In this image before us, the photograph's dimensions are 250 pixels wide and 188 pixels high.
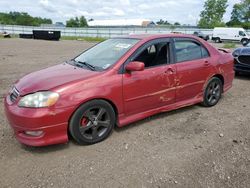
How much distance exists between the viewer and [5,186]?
8.96 ft

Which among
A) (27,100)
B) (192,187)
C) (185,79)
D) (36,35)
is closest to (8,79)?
(27,100)

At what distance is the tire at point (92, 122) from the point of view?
11.1 ft

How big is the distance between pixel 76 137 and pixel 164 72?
180cm

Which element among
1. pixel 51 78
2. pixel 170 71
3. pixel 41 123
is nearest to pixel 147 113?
pixel 170 71

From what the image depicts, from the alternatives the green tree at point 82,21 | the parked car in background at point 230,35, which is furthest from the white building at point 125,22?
the parked car in background at point 230,35

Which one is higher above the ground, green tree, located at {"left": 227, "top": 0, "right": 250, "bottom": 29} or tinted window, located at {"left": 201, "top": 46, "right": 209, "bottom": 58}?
green tree, located at {"left": 227, "top": 0, "right": 250, "bottom": 29}

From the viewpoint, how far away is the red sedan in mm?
3215

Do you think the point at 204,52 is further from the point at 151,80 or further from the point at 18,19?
the point at 18,19

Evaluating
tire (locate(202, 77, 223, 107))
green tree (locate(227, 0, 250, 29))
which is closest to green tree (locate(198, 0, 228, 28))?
green tree (locate(227, 0, 250, 29))

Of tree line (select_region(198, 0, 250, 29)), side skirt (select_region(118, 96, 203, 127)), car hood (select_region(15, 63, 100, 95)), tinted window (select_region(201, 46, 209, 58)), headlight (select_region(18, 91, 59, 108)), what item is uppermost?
tree line (select_region(198, 0, 250, 29))

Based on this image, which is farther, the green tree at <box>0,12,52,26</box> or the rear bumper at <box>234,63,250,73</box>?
the green tree at <box>0,12,52,26</box>

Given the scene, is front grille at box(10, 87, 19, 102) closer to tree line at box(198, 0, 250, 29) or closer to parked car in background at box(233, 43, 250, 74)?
parked car in background at box(233, 43, 250, 74)

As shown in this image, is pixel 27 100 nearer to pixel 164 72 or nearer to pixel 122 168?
pixel 122 168

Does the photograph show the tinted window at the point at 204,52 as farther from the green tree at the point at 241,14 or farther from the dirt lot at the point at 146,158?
A: the green tree at the point at 241,14
